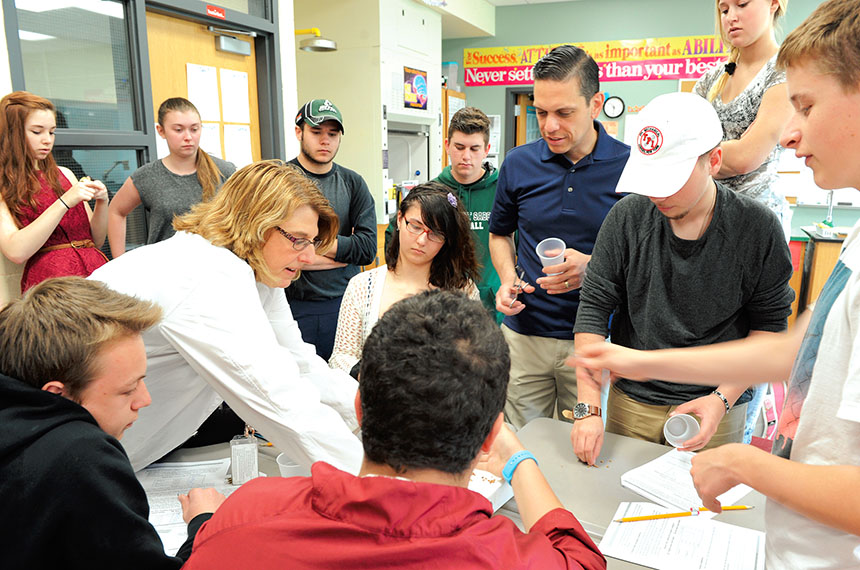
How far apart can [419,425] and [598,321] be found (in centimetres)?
108

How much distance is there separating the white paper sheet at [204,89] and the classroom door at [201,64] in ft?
0.05

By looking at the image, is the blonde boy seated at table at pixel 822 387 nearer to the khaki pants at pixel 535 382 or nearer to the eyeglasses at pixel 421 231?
the khaki pants at pixel 535 382

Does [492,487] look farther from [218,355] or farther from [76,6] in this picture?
[76,6]

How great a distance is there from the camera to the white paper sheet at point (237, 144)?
12.0 ft

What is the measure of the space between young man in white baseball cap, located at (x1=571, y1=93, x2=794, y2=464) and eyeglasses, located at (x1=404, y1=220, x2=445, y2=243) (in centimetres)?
65

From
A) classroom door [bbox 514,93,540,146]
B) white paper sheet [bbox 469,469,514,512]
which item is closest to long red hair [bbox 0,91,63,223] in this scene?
white paper sheet [bbox 469,469,514,512]

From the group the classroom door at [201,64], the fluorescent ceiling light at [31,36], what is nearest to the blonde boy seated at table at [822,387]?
the fluorescent ceiling light at [31,36]

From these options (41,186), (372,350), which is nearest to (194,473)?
(372,350)

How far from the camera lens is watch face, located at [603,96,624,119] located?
7.48 meters

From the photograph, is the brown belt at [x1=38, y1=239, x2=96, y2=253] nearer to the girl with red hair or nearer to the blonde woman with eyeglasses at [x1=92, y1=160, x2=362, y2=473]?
the girl with red hair

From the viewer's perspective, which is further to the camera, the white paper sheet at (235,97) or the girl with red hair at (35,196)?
the white paper sheet at (235,97)

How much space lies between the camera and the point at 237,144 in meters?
3.74

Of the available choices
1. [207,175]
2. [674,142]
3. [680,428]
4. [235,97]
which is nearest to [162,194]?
[207,175]

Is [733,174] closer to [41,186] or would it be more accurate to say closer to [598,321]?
[598,321]
